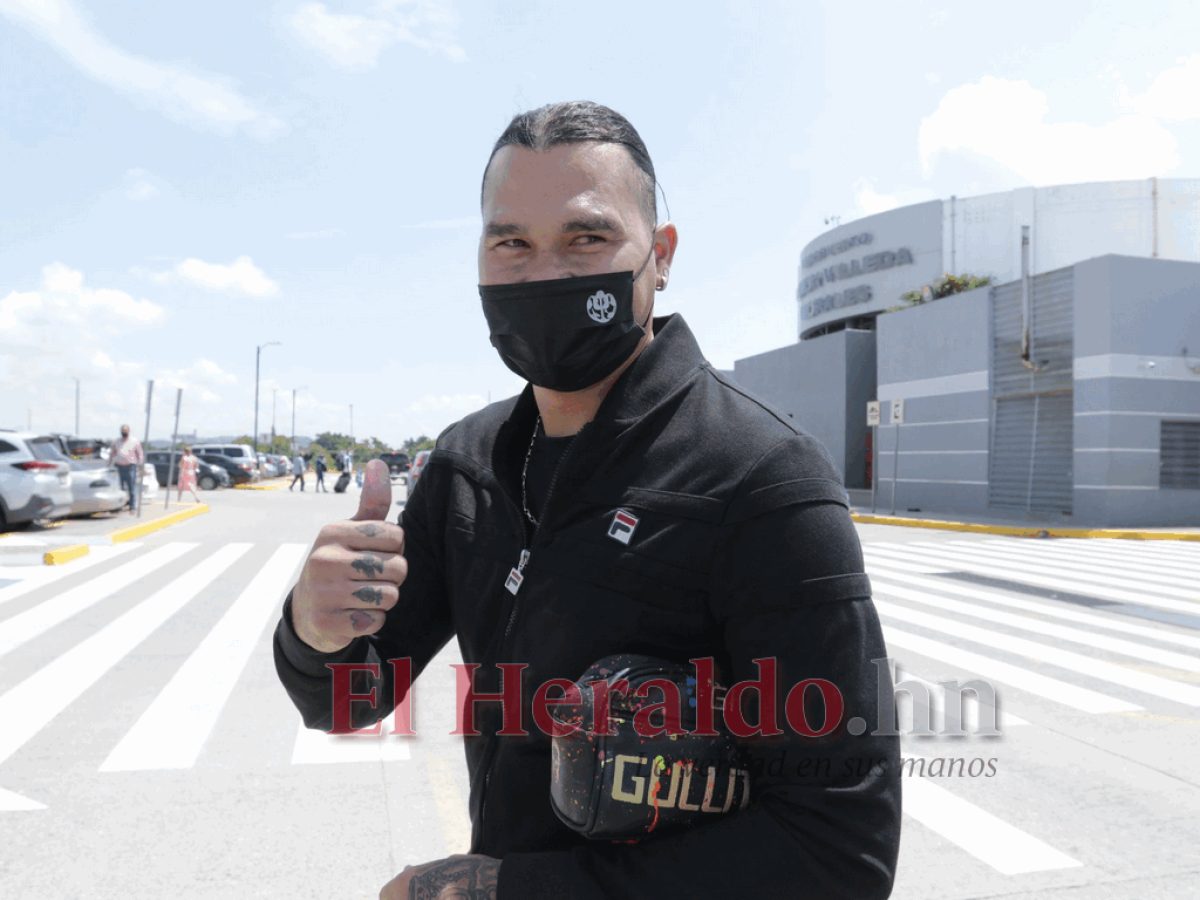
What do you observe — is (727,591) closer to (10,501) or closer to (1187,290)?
(10,501)

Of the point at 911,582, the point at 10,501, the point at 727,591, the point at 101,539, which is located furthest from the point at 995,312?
the point at 727,591

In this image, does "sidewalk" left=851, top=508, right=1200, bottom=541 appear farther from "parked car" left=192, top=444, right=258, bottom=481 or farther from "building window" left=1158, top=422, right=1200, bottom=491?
"parked car" left=192, top=444, right=258, bottom=481

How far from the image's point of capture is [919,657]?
20.9 feet

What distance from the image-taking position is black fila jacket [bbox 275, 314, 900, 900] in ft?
3.59

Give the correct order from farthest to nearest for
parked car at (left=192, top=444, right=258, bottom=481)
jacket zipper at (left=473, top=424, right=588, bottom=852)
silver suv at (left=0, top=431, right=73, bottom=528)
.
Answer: parked car at (left=192, top=444, right=258, bottom=481)
silver suv at (left=0, top=431, right=73, bottom=528)
jacket zipper at (left=473, top=424, right=588, bottom=852)

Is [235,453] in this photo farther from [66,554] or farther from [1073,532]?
[1073,532]

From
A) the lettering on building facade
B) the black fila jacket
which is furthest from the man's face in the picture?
the lettering on building facade

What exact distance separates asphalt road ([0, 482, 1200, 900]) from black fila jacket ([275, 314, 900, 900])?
2195 millimetres

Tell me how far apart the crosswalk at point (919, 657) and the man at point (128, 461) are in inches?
270

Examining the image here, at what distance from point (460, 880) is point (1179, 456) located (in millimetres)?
21262

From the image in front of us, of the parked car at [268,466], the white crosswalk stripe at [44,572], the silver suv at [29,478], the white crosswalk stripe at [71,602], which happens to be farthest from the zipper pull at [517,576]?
the parked car at [268,466]

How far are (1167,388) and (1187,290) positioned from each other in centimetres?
222

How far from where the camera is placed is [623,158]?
1.42 m

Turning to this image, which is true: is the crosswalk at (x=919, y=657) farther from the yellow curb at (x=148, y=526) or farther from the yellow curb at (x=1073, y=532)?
the yellow curb at (x=1073, y=532)
